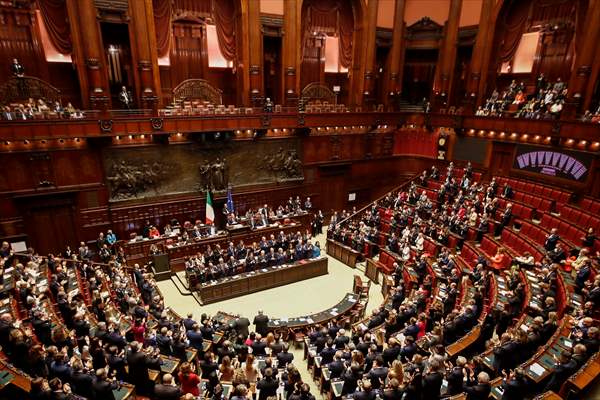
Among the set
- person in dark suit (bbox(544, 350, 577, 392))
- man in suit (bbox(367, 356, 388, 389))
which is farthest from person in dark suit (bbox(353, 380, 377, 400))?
person in dark suit (bbox(544, 350, 577, 392))

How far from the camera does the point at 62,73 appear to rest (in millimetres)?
14008

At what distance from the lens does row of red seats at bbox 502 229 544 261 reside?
1014 cm

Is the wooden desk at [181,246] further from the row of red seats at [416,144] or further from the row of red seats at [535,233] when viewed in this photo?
the row of red seats at [535,233]

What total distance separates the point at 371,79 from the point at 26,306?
53.3ft

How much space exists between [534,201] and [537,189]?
112 cm

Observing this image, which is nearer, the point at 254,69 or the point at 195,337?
the point at 195,337

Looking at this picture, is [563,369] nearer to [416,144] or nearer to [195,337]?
[195,337]

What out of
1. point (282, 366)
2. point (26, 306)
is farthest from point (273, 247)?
point (26, 306)

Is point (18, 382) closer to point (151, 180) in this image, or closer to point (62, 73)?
point (151, 180)

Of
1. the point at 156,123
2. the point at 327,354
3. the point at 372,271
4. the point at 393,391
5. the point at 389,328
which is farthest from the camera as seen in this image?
the point at 156,123

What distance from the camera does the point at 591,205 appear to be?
11656 millimetres

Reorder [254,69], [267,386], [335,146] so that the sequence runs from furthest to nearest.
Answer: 1. [335,146]
2. [254,69]
3. [267,386]

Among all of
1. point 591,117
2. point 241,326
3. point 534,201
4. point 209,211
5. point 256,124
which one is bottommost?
point 241,326

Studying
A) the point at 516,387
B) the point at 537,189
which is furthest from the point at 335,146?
the point at 516,387
